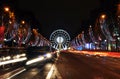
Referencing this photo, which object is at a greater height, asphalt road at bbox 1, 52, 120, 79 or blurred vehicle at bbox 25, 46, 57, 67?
blurred vehicle at bbox 25, 46, 57, 67

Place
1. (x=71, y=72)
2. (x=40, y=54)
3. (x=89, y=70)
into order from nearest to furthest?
(x=71, y=72) → (x=89, y=70) → (x=40, y=54)

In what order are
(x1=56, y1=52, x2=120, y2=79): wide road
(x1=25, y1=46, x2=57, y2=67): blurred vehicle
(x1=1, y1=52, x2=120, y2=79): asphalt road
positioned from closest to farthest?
(x1=1, y1=52, x2=120, y2=79): asphalt road
(x1=56, y1=52, x2=120, y2=79): wide road
(x1=25, y1=46, x2=57, y2=67): blurred vehicle

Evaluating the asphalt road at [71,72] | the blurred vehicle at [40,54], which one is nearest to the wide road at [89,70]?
the asphalt road at [71,72]

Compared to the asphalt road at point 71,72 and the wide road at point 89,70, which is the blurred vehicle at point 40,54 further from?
the asphalt road at point 71,72

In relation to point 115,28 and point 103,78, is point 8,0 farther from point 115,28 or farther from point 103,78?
point 103,78

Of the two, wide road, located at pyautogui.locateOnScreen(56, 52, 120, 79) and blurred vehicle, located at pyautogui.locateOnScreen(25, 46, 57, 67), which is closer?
wide road, located at pyautogui.locateOnScreen(56, 52, 120, 79)

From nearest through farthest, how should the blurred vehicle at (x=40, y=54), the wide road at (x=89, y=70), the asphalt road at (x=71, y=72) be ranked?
1. the asphalt road at (x=71, y=72)
2. the wide road at (x=89, y=70)
3. the blurred vehicle at (x=40, y=54)

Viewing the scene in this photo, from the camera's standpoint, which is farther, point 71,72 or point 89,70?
point 89,70

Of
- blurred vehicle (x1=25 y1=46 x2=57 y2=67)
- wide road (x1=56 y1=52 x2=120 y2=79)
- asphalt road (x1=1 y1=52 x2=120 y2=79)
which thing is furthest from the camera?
blurred vehicle (x1=25 y1=46 x2=57 y2=67)

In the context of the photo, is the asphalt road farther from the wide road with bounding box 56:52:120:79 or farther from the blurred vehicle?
the blurred vehicle

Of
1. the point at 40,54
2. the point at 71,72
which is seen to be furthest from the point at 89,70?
the point at 40,54

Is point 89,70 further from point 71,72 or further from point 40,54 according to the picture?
point 40,54

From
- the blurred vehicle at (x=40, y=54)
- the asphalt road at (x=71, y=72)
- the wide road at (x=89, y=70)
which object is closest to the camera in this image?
the asphalt road at (x=71, y=72)

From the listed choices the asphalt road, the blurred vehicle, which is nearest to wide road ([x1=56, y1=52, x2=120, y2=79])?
the asphalt road
